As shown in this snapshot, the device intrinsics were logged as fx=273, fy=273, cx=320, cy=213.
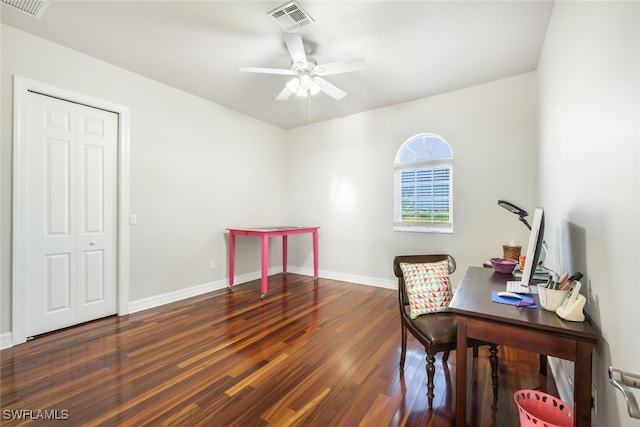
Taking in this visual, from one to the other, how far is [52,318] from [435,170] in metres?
4.71

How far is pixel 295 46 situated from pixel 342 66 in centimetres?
45

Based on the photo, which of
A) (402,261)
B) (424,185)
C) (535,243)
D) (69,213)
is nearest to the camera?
(535,243)

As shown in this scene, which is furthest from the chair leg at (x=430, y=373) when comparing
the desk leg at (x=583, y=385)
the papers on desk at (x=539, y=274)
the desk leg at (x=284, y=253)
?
the desk leg at (x=284, y=253)

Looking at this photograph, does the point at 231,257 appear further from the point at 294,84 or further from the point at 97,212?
the point at 294,84

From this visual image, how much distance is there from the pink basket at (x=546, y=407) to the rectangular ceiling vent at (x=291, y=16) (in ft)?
9.09

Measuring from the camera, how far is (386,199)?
422cm

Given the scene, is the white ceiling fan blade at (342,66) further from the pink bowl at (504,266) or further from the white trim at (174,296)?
the white trim at (174,296)

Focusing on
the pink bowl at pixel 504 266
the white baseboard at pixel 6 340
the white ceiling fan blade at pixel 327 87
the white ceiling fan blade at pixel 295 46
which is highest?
the white ceiling fan blade at pixel 295 46

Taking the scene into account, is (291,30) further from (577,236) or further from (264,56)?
(577,236)

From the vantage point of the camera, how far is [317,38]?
2.51 m

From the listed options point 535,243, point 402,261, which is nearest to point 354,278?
point 402,261

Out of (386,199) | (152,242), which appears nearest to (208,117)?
(152,242)

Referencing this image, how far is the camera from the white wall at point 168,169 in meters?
2.45

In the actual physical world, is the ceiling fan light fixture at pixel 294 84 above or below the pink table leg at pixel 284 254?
above
